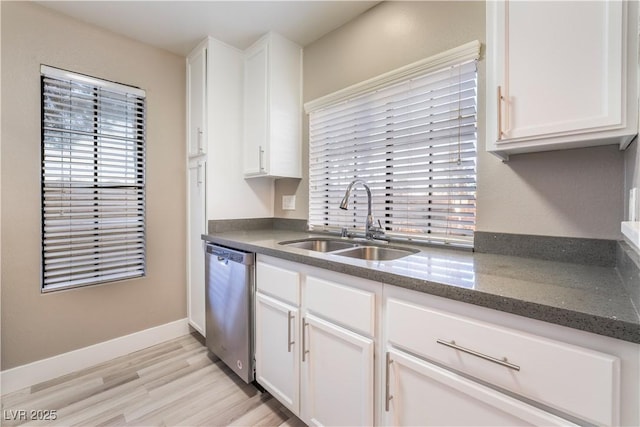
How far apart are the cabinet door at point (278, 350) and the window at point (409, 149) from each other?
32.0 inches

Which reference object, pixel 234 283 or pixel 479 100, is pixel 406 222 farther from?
pixel 234 283

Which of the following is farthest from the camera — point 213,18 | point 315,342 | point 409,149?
point 213,18

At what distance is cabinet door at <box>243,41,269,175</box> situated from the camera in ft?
7.18

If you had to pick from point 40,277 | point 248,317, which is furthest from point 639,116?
point 40,277

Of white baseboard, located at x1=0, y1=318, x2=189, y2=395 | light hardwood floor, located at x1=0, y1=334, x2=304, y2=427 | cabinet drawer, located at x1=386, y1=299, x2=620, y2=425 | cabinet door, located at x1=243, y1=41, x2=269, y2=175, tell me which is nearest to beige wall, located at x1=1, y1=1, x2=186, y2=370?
white baseboard, located at x1=0, y1=318, x2=189, y2=395

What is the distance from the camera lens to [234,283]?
177 centimetres

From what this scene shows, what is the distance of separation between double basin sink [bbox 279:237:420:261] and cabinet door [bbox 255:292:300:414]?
0.41 m

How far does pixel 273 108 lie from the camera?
7.12ft

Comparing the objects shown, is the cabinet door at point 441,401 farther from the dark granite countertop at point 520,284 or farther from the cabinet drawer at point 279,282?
the cabinet drawer at point 279,282

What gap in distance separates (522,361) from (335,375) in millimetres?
745

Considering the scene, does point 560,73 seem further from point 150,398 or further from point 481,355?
point 150,398

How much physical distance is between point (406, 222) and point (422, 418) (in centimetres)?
102

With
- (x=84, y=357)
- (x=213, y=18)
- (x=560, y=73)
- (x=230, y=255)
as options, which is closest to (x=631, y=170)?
(x=560, y=73)

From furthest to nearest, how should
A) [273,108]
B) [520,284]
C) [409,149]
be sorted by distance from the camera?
1. [273,108]
2. [409,149]
3. [520,284]
